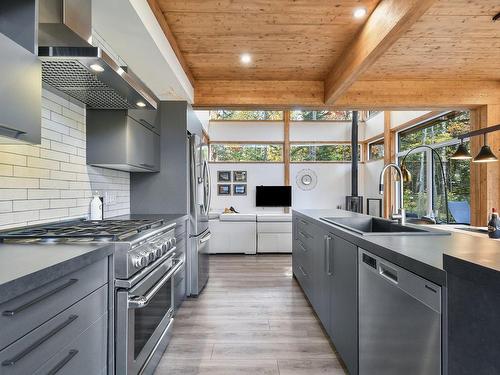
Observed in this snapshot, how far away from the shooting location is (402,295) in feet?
4.14

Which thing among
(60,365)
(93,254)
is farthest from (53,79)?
(60,365)

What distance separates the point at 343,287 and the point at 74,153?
2153 millimetres

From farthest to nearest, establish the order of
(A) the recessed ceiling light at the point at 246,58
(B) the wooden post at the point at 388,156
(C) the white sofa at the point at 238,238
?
(B) the wooden post at the point at 388,156, (C) the white sofa at the point at 238,238, (A) the recessed ceiling light at the point at 246,58

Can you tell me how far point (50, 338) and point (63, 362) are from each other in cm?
13

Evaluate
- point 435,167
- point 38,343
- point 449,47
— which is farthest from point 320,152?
point 38,343

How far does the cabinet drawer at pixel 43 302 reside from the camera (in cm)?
81

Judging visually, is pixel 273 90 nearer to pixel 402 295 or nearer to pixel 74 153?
pixel 74 153

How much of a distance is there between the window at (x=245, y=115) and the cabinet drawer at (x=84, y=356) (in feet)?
23.2

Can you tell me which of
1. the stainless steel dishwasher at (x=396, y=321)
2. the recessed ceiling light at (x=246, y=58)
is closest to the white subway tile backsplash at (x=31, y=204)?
the stainless steel dishwasher at (x=396, y=321)

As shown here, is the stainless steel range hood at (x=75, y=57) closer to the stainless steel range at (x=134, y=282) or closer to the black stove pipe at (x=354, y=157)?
the stainless steel range at (x=134, y=282)

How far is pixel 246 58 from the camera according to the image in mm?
3625

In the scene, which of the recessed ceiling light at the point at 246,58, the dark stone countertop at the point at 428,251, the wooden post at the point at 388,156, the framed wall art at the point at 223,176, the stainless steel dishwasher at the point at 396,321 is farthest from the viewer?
the framed wall art at the point at 223,176

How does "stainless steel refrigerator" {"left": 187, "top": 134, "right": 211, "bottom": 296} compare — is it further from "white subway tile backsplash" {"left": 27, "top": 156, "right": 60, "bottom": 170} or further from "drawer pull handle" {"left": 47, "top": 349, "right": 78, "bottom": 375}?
"drawer pull handle" {"left": 47, "top": 349, "right": 78, "bottom": 375}

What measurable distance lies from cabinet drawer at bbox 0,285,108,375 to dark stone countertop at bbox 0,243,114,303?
15cm
